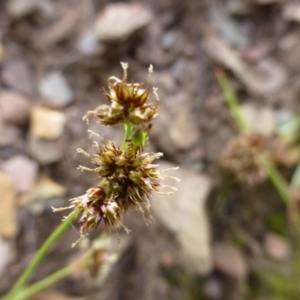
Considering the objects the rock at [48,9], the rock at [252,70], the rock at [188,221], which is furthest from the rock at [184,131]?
the rock at [48,9]

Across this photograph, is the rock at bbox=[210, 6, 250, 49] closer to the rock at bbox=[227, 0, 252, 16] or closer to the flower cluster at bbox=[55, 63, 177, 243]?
the rock at bbox=[227, 0, 252, 16]

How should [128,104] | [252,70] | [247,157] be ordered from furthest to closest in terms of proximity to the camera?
[252,70] < [247,157] < [128,104]

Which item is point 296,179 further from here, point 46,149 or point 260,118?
point 46,149

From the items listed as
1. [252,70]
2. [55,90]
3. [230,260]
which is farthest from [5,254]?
[252,70]

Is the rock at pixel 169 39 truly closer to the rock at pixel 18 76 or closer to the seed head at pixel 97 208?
the rock at pixel 18 76

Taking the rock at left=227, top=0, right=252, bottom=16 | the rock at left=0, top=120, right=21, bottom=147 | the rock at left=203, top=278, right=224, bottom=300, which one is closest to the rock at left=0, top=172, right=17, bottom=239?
the rock at left=0, top=120, right=21, bottom=147
